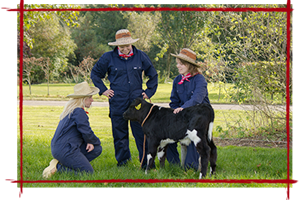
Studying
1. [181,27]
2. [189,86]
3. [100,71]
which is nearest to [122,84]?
[100,71]

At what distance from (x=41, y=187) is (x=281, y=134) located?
224 inches

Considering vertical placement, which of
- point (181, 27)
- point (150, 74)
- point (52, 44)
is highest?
point (52, 44)

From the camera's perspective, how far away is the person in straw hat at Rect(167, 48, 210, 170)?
4.52 metres

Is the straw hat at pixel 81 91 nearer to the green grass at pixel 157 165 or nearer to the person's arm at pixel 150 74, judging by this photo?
the person's arm at pixel 150 74

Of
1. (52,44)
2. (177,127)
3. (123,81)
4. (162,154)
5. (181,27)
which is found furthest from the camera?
(52,44)

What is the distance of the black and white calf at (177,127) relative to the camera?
13.7ft

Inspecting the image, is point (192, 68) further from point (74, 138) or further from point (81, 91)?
point (74, 138)

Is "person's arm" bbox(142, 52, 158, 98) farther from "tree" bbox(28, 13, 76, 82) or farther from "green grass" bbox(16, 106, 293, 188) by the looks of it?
"tree" bbox(28, 13, 76, 82)

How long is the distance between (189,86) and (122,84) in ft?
3.79

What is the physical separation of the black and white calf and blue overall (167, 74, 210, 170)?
0.15 m

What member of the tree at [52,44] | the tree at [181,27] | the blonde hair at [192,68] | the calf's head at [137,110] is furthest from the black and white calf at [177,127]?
the tree at [52,44]

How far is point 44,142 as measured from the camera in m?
7.02

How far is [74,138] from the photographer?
460 centimetres
